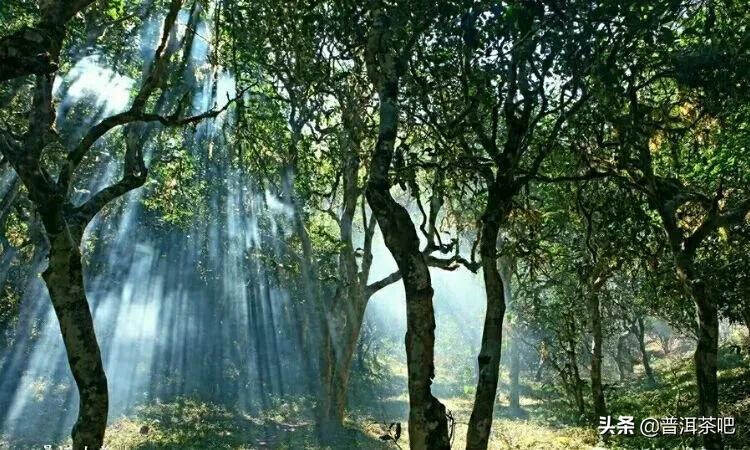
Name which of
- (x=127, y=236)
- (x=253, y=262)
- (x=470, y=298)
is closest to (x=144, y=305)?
(x=127, y=236)

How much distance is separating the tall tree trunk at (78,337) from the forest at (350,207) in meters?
0.03

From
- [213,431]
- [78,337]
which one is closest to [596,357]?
[213,431]

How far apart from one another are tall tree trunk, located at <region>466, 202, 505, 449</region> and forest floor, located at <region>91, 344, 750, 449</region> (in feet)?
22.0

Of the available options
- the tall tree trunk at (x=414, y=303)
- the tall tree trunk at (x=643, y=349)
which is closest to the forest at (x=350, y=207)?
the tall tree trunk at (x=414, y=303)

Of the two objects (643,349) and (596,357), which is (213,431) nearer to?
(596,357)

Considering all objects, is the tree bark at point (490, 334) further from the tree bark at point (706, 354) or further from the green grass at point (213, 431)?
the green grass at point (213, 431)

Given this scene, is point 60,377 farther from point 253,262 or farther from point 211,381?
point 253,262

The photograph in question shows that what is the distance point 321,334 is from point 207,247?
565 inches

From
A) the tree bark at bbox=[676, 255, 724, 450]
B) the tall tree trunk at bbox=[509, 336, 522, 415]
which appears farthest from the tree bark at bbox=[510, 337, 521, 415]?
the tree bark at bbox=[676, 255, 724, 450]

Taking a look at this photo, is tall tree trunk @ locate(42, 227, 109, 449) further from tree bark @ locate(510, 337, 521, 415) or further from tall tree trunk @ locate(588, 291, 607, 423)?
tree bark @ locate(510, 337, 521, 415)

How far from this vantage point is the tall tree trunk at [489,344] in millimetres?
7422

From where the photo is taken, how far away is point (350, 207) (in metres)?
18.5

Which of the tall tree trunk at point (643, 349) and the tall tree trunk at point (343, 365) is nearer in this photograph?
the tall tree trunk at point (343, 365)

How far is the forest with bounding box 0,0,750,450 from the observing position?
7.05 metres
